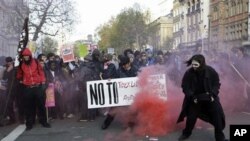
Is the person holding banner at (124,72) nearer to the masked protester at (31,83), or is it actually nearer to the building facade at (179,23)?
the masked protester at (31,83)

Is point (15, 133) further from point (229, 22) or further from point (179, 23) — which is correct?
point (179, 23)

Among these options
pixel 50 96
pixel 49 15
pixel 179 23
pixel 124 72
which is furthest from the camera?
pixel 179 23

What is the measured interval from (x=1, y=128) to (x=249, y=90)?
265 inches

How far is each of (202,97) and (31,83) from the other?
426 cm

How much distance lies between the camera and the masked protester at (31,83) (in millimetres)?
11602

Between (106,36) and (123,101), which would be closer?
(123,101)

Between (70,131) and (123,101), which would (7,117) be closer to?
(70,131)

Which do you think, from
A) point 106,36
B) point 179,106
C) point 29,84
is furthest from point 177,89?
point 106,36

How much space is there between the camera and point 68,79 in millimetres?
14070

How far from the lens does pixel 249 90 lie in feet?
45.4

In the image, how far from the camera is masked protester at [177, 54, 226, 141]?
30.7 ft

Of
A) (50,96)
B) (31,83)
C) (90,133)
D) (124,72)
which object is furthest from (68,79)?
(90,133)

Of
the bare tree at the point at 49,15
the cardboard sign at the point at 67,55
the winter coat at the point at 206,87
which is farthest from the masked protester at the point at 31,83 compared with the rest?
the bare tree at the point at 49,15

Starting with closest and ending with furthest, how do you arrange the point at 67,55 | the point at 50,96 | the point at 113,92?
1. the point at 113,92
2. the point at 50,96
3. the point at 67,55
